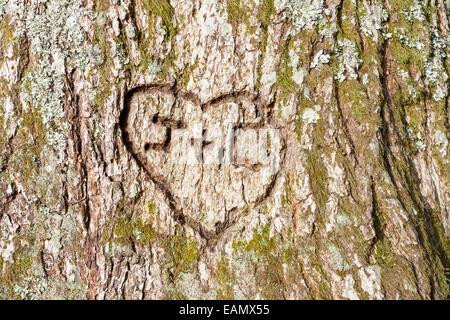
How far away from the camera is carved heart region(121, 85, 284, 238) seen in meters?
2.88

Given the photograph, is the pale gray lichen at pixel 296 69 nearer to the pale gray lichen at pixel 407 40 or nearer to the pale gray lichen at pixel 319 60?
the pale gray lichen at pixel 319 60

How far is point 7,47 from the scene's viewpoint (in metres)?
2.92

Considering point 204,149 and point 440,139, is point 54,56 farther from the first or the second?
point 440,139

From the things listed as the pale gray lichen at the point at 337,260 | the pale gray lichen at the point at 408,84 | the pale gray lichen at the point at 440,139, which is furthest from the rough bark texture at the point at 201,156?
the pale gray lichen at the point at 440,139

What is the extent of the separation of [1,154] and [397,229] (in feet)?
8.16

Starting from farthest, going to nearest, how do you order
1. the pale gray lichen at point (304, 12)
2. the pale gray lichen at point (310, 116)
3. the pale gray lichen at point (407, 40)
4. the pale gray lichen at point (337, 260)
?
the pale gray lichen at point (407, 40) < the pale gray lichen at point (304, 12) < the pale gray lichen at point (310, 116) < the pale gray lichen at point (337, 260)

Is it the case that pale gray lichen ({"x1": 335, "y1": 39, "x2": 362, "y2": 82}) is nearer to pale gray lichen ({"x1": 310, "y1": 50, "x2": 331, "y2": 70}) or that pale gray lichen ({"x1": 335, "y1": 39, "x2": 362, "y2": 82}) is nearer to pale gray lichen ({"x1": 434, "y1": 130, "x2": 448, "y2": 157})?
pale gray lichen ({"x1": 310, "y1": 50, "x2": 331, "y2": 70})

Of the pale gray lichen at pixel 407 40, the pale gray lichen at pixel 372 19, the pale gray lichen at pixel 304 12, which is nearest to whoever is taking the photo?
the pale gray lichen at pixel 304 12

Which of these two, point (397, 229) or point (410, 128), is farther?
point (410, 128)


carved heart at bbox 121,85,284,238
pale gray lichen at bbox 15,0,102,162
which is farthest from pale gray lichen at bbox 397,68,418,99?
pale gray lichen at bbox 15,0,102,162

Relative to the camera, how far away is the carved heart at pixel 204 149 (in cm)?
288
